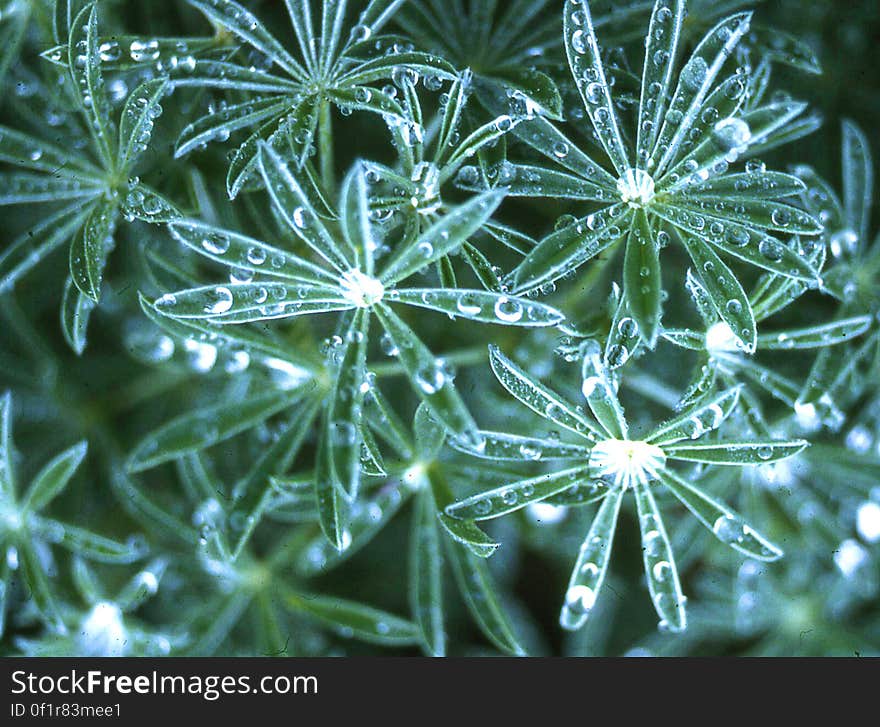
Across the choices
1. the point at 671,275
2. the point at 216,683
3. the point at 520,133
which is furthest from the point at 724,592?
the point at 520,133

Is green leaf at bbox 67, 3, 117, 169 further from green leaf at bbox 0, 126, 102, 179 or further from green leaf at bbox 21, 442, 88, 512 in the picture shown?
green leaf at bbox 21, 442, 88, 512

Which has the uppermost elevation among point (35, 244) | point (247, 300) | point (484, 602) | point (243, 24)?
point (243, 24)

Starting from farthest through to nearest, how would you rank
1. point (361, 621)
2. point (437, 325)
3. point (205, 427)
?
point (437, 325) → point (361, 621) → point (205, 427)

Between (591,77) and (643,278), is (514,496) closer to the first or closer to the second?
(643,278)

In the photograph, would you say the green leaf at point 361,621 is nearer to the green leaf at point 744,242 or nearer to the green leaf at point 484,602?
the green leaf at point 484,602

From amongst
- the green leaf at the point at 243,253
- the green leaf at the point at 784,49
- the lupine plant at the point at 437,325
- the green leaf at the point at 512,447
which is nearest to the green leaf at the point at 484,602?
the lupine plant at the point at 437,325

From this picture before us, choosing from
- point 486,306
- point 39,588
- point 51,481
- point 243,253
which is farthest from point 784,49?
point 39,588
